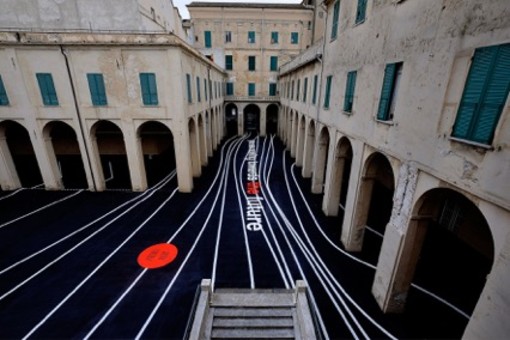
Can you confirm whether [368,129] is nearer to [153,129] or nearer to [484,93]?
[484,93]

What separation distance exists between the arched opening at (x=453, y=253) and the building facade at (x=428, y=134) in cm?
5

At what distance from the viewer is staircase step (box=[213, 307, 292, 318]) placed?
771 cm

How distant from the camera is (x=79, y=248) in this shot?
11.2m

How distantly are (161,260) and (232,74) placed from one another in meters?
31.2

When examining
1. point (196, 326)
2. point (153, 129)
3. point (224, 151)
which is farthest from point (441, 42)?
point (224, 151)

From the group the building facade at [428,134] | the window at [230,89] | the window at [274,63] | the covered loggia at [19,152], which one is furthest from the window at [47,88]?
the window at [274,63]

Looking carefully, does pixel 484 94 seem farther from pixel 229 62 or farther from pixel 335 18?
pixel 229 62

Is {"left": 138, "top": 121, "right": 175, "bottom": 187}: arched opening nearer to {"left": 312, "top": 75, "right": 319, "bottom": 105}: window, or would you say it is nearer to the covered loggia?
Result: the covered loggia

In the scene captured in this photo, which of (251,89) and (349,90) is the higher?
(251,89)

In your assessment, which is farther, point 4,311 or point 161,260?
point 161,260

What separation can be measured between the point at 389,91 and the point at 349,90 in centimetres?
321

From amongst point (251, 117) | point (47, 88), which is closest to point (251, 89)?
point (251, 117)

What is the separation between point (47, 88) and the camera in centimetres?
1496

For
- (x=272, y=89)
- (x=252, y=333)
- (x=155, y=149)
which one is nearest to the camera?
(x=252, y=333)
